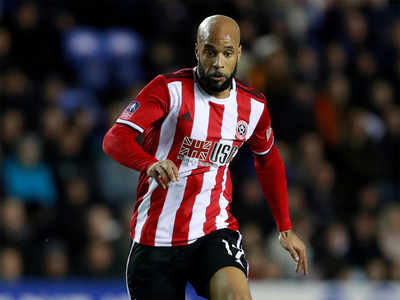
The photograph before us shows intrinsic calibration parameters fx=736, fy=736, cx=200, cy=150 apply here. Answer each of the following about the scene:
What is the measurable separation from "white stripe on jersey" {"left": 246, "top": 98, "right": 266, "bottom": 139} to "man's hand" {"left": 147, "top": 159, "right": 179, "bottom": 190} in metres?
0.94

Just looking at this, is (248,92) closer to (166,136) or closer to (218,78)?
(218,78)

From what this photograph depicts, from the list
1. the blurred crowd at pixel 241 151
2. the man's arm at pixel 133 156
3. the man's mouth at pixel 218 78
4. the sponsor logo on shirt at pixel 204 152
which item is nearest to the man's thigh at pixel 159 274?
the sponsor logo on shirt at pixel 204 152

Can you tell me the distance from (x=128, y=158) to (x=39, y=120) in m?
4.24

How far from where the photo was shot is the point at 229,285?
140 inches

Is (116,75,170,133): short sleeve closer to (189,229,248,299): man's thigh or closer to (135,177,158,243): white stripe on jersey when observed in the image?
(135,177,158,243): white stripe on jersey

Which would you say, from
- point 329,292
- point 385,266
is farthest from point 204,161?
point 385,266

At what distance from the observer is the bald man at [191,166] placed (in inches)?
146

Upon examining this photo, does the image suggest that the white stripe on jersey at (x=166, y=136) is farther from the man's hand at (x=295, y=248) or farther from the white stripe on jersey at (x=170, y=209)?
the man's hand at (x=295, y=248)

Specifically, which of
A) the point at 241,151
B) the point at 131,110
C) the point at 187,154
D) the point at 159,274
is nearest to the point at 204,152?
the point at 187,154

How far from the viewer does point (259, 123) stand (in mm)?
4141

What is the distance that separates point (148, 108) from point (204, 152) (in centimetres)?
40

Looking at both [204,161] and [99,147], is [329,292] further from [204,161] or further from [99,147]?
[204,161]

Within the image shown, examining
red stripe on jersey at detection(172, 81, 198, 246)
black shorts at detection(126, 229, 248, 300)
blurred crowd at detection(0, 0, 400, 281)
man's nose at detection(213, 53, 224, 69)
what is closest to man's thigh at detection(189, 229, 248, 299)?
black shorts at detection(126, 229, 248, 300)

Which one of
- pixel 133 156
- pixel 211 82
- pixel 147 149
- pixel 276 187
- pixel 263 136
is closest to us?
pixel 133 156
